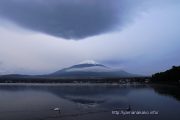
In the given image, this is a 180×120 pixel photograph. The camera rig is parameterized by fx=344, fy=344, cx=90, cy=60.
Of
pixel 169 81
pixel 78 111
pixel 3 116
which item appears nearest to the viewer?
pixel 3 116

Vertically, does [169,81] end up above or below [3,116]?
above

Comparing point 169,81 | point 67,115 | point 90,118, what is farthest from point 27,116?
point 169,81

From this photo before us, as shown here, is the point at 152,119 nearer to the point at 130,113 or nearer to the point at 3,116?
the point at 130,113

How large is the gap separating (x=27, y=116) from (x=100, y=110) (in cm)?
820

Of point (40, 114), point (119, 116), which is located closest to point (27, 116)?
point (40, 114)

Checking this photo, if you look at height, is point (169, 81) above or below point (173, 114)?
above

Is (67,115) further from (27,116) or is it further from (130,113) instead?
(130,113)

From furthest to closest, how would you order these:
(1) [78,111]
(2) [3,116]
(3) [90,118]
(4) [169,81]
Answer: (4) [169,81], (1) [78,111], (2) [3,116], (3) [90,118]

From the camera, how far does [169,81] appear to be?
103 metres

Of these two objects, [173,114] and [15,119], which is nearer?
[15,119]

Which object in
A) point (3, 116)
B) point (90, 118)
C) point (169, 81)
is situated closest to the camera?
point (90, 118)

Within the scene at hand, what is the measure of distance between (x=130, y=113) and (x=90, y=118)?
5.91m

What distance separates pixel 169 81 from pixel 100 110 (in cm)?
6980

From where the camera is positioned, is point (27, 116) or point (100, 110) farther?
point (100, 110)
